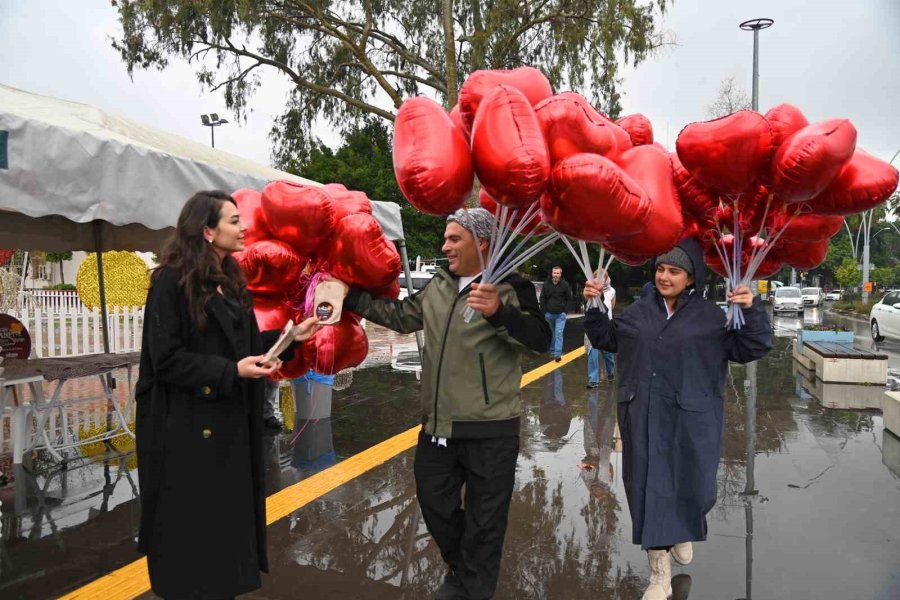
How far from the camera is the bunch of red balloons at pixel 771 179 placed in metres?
2.52

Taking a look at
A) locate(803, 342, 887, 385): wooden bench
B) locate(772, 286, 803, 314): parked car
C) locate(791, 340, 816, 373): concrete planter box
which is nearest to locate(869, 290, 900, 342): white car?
locate(791, 340, 816, 373): concrete planter box

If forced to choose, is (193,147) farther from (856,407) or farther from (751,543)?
(856,407)

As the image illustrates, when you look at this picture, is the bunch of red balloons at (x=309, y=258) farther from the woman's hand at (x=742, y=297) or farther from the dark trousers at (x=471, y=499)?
the woman's hand at (x=742, y=297)

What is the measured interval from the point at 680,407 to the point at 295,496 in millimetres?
2663

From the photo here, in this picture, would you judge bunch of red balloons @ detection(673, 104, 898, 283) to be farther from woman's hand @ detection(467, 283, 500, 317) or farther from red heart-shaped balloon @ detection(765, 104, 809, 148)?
woman's hand @ detection(467, 283, 500, 317)

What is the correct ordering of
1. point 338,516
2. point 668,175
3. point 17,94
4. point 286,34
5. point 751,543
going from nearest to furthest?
1. point 668,175
2. point 751,543
3. point 338,516
4. point 17,94
5. point 286,34

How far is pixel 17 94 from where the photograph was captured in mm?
4527

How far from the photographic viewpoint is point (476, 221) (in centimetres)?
283

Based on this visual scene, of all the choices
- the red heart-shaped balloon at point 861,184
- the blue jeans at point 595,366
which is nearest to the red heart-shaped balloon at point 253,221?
the red heart-shaped balloon at point 861,184

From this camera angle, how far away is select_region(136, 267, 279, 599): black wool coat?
2.14 metres

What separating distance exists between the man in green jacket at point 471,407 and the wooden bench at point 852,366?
8.07 metres

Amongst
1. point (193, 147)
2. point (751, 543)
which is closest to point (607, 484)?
point (751, 543)

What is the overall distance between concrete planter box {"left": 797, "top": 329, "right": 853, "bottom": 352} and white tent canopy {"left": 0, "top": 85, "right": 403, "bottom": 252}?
32.8ft

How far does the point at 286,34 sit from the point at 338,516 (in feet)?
48.4
